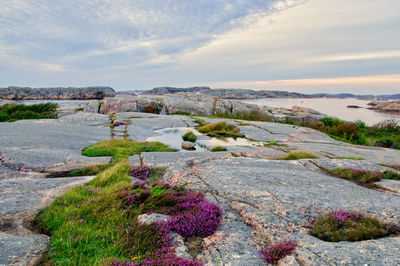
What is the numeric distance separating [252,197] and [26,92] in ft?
218

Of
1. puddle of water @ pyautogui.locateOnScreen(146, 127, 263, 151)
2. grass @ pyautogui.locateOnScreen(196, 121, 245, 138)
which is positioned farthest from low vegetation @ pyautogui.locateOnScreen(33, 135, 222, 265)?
grass @ pyautogui.locateOnScreen(196, 121, 245, 138)

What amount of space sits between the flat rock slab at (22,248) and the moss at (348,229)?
358 centimetres

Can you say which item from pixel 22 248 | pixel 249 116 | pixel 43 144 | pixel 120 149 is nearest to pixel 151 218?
pixel 22 248

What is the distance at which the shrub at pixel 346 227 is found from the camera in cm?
292

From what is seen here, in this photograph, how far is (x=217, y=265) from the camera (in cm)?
251

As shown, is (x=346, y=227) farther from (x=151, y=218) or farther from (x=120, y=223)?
(x=120, y=223)

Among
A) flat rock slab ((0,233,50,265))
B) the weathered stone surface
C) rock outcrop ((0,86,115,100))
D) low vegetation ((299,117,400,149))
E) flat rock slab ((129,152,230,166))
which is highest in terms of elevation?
rock outcrop ((0,86,115,100))

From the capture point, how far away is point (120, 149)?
26.7 feet

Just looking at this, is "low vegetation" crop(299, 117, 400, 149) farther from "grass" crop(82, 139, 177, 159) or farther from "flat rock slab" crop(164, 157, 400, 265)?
"grass" crop(82, 139, 177, 159)

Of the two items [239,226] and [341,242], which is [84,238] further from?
[341,242]

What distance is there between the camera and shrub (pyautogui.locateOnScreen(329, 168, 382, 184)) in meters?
5.10

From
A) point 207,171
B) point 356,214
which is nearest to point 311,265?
point 356,214

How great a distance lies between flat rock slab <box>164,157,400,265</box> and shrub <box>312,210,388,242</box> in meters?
0.14

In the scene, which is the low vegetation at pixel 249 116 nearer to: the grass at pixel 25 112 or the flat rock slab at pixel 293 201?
the grass at pixel 25 112
